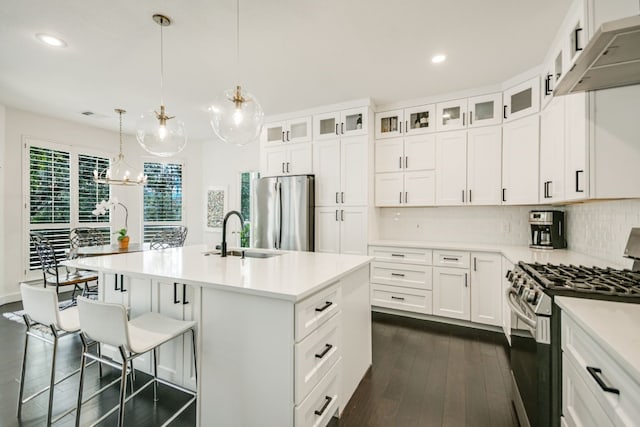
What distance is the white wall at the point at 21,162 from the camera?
13.4ft

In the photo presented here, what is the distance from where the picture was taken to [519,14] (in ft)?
6.92

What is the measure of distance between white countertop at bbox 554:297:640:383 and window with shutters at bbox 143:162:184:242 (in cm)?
608

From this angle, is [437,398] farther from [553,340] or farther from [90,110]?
[90,110]

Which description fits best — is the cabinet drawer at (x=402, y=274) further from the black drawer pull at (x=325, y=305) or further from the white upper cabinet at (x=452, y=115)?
the black drawer pull at (x=325, y=305)

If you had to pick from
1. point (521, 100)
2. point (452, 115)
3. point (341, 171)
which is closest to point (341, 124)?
point (341, 171)

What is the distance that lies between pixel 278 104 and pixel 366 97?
1.20 meters

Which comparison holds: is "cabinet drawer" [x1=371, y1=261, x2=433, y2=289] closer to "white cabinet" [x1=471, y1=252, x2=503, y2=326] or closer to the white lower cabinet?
the white lower cabinet

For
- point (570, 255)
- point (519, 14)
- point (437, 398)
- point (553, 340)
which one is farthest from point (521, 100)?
point (437, 398)

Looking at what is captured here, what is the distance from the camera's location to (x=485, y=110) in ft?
11.0

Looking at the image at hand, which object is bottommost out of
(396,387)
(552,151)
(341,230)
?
(396,387)

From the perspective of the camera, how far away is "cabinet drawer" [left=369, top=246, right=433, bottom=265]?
337 cm

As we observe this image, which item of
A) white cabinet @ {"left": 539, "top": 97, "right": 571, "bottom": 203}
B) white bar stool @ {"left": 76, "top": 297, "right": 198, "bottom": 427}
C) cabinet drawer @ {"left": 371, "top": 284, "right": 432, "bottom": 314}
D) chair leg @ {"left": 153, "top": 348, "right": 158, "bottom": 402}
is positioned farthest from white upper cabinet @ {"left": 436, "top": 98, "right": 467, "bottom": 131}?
chair leg @ {"left": 153, "top": 348, "right": 158, "bottom": 402}

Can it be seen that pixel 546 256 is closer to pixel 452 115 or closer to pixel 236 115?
pixel 452 115

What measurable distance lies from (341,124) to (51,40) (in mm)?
2979
